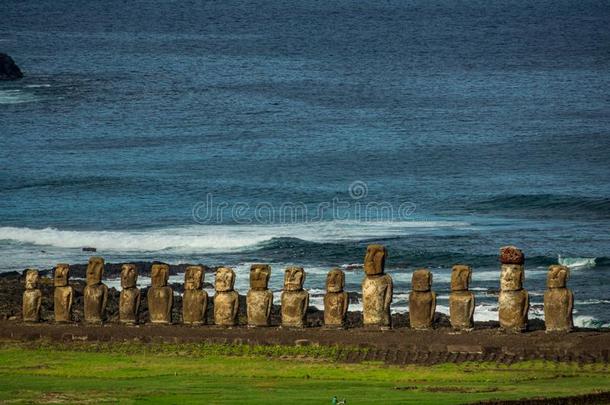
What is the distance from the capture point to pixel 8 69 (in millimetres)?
120375

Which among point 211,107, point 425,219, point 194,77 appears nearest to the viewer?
point 425,219

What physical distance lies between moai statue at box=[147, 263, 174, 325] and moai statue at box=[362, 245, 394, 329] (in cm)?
422

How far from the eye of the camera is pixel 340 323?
36031 mm

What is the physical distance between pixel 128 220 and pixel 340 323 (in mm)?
36440

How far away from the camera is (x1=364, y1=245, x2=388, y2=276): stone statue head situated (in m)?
35.4

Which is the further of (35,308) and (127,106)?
(127,106)

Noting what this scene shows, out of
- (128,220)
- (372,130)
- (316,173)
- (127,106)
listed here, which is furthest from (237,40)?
(128,220)

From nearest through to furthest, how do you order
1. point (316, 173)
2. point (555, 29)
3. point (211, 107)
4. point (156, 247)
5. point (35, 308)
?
point (35, 308), point (156, 247), point (316, 173), point (211, 107), point (555, 29)

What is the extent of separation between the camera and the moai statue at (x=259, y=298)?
36.4 meters

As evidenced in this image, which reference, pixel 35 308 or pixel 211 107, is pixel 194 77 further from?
pixel 35 308

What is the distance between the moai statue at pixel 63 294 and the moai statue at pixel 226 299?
11.3 ft

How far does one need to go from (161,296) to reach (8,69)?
8553 centimetres

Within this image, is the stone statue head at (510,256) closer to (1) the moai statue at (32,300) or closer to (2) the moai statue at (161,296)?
(2) the moai statue at (161,296)

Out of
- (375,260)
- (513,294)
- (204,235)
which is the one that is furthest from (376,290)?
(204,235)
